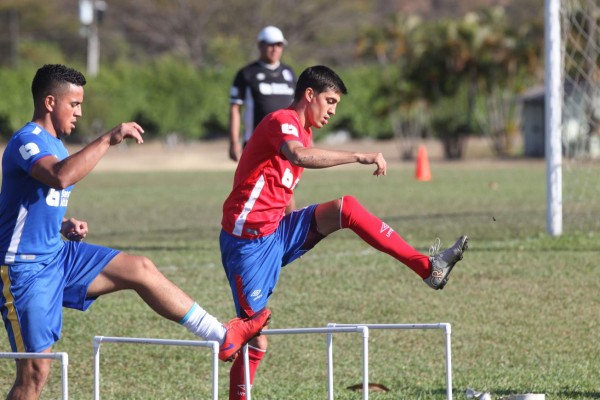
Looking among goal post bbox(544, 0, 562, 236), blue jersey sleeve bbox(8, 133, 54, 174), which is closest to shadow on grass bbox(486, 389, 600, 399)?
blue jersey sleeve bbox(8, 133, 54, 174)

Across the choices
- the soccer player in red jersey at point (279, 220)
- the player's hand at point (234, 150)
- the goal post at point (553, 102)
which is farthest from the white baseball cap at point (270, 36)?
the soccer player in red jersey at point (279, 220)

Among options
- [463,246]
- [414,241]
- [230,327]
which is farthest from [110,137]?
[414,241]

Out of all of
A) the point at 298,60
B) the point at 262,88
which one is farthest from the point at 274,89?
the point at 298,60

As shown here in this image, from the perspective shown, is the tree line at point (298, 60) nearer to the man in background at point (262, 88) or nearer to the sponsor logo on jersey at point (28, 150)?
the man in background at point (262, 88)

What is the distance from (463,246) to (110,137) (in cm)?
224

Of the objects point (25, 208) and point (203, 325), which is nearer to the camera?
point (25, 208)

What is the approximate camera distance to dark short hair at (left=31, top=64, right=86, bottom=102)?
5.84 metres

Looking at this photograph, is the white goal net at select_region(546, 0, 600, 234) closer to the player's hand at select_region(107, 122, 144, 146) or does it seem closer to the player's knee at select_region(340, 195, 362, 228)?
the player's knee at select_region(340, 195, 362, 228)

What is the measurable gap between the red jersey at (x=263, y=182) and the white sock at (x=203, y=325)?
591 millimetres

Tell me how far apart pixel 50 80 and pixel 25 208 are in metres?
0.67

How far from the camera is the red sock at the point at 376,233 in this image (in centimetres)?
656

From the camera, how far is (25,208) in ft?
18.9

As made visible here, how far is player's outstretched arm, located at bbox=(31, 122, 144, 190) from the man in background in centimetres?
666

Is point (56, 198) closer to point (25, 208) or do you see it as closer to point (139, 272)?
point (25, 208)
